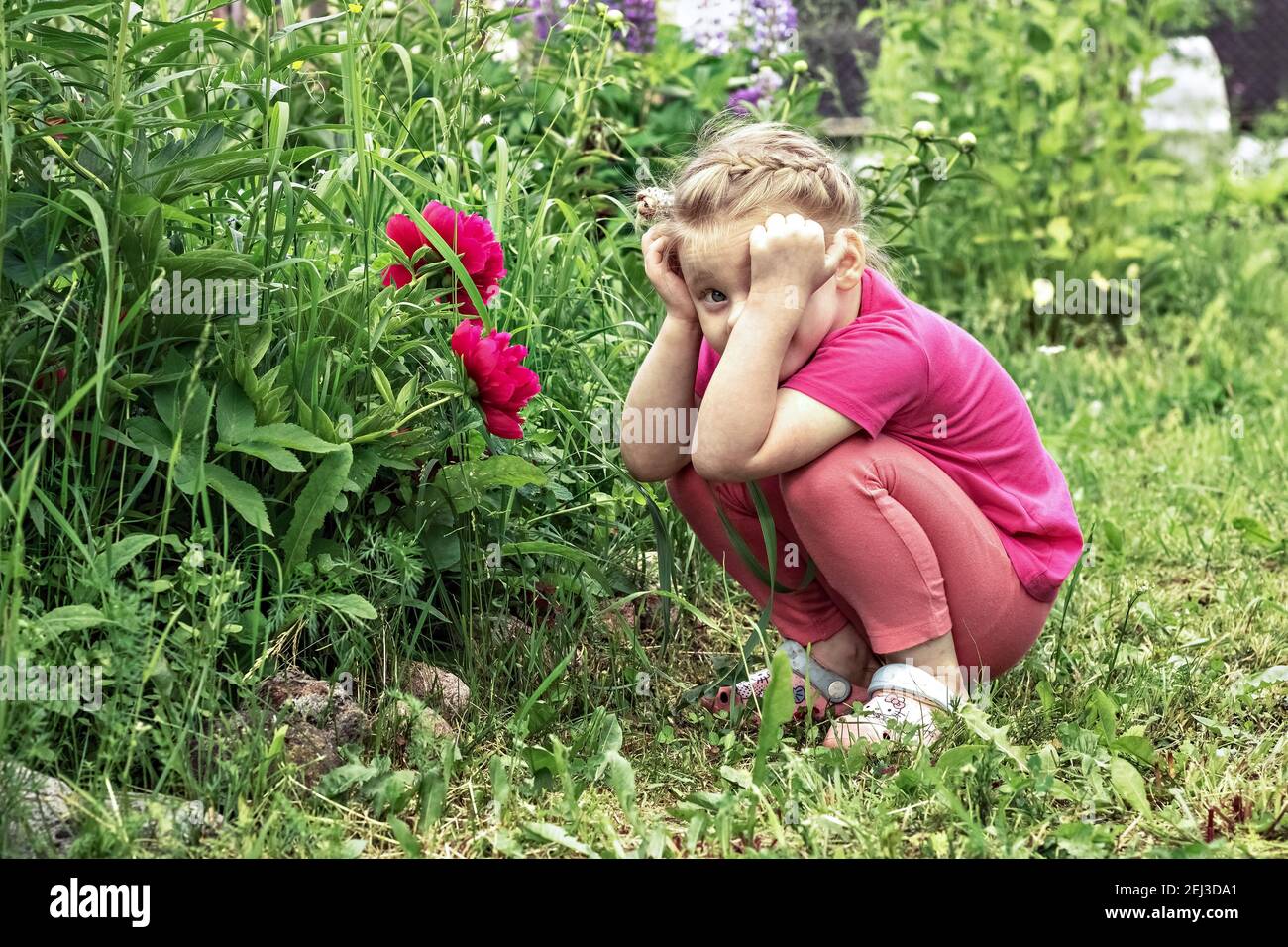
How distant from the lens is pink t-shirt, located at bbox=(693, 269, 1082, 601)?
6.17ft

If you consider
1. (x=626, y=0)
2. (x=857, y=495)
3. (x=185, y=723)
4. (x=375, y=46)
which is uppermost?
(x=626, y=0)

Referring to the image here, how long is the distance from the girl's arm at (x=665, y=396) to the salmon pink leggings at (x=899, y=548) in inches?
2.2

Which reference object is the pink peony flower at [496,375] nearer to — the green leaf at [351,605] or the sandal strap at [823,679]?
the green leaf at [351,605]

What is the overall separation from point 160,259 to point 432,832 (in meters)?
0.76

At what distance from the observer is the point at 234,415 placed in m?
1.78

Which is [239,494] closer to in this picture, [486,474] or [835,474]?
[486,474]

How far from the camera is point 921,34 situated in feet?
14.5

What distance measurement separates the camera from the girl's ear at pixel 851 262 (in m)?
1.92

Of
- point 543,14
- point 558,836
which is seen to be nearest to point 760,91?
point 543,14

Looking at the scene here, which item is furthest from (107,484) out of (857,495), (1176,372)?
(1176,372)

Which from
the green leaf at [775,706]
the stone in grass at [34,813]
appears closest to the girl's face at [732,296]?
the green leaf at [775,706]

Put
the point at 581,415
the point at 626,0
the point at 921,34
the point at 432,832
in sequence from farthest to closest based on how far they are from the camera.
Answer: the point at 921,34 < the point at 626,0 < the point at 581,415 < the point at 432,832
